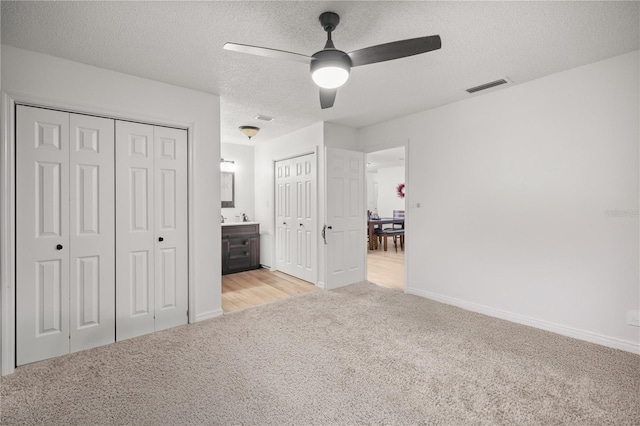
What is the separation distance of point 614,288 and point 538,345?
77 centimetres

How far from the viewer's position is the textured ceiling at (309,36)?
71.4 inches

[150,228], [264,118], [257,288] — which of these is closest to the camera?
[150,228]

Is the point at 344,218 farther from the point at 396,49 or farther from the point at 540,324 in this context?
the point at 396,49

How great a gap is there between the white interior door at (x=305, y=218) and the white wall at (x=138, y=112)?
1.58m

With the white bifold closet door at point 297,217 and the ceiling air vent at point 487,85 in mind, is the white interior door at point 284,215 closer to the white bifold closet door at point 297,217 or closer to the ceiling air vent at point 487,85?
the white bifold closet door at point 297,217

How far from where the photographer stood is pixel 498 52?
91.7 inches

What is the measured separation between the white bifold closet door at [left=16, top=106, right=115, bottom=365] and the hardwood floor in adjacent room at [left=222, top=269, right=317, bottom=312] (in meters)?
1.32

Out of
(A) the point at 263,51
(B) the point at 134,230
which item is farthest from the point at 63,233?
(A) the point at 263,51

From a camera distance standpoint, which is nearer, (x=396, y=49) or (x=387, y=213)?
(x=396, y=49)

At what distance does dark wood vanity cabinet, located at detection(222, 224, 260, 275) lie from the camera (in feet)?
16.9

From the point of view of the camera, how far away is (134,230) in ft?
9.06

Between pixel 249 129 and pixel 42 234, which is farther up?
pixel 249 129

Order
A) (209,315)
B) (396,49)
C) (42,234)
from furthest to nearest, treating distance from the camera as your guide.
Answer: (209,315) → (42,234) → (396,49)

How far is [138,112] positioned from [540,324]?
4.26 m
